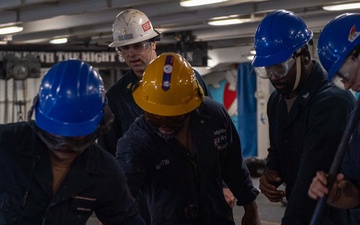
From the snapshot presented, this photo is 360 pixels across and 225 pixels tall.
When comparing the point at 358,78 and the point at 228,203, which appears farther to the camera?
the point at 228,203

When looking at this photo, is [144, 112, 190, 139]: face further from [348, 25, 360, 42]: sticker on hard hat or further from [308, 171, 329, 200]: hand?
[348, 25, 360, 42]: sticker on hard hat

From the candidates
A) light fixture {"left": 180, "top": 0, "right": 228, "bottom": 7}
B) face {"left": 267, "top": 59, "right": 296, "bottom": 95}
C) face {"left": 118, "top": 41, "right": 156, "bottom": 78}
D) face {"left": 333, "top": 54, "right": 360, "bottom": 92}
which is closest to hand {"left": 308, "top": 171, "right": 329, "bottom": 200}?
face {"left": 333, "top": 54, "right": 360, "bottom": 92}

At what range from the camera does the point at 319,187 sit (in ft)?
9.01

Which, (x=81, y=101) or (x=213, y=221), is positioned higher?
(x=81, y=101)

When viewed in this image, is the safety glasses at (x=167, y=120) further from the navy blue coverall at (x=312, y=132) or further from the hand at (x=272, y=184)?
the hand at (x=272, y=184)

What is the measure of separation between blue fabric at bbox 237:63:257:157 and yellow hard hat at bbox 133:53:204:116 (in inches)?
449

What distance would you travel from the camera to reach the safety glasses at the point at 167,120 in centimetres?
308

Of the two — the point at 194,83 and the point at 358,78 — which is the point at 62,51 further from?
the point at 358,78

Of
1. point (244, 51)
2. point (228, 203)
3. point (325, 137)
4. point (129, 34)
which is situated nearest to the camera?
point (325, 137)

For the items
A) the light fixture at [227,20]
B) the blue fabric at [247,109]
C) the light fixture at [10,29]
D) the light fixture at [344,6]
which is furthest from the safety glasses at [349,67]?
the blue fabric at [247,109]

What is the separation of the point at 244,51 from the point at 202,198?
10754mm

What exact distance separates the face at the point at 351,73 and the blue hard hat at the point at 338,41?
2 centimetres

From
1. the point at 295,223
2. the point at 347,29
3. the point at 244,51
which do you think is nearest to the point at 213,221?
the point at 295,223

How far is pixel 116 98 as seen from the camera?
4262mm
